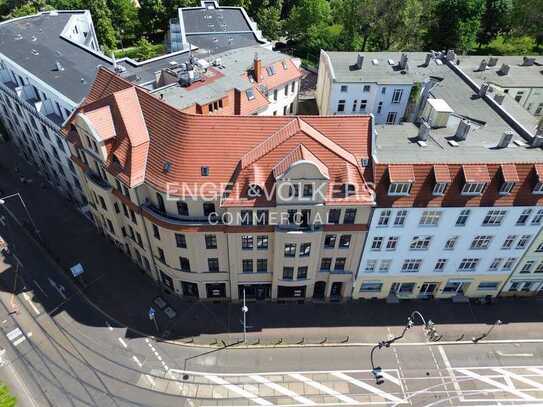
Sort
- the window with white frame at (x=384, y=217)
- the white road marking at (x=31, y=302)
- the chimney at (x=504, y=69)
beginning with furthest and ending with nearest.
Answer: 1. the chimney at (x=504, y=69)
2. the white road marking at (x=31, y=302)
3. the window with white frame at (x=384, y=217)

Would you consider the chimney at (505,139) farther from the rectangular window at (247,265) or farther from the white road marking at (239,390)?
the white road marking at (239,390)

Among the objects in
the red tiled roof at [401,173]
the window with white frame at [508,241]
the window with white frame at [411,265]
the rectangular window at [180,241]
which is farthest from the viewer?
the window with white frame at [411,265]

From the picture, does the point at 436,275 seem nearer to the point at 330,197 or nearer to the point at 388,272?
the point at 388,272

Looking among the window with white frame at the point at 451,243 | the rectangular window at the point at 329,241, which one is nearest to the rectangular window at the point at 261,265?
the rectangular window at the point at 329,241

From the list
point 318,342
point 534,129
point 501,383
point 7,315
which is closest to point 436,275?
point 501,383

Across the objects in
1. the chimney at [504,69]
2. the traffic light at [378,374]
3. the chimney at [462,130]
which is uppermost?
the chimney at [462,130]

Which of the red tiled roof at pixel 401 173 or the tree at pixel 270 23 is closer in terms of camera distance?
the red tiled roof at pixel 401 173

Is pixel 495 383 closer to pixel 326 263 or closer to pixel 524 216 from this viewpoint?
pixel 524 216
